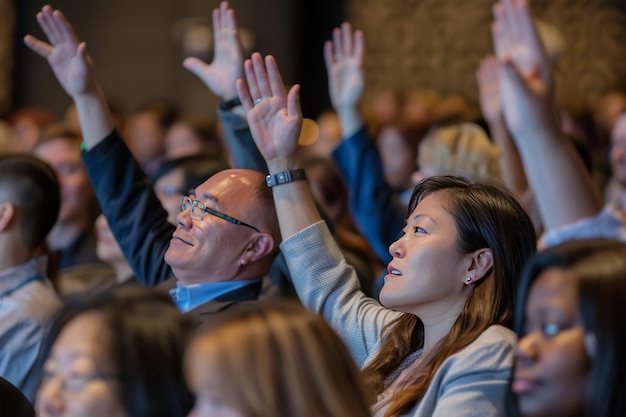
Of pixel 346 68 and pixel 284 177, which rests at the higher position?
pixel 346 68

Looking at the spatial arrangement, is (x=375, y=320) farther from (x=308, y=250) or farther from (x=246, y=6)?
(x=246, y=6)

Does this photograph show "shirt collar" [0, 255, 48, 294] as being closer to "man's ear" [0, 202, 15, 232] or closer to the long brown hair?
"man's ear" [0, 202, 15, 232]

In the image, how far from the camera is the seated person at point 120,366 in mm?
1550

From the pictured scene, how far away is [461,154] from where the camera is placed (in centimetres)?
359

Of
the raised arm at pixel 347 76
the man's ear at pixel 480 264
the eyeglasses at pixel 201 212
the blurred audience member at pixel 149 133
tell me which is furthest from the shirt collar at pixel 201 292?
the blurred audience member at pixel 149 133

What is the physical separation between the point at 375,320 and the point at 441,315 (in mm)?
241

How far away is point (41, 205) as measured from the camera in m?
2.85

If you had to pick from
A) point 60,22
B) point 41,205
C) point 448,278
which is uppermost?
point 60,22

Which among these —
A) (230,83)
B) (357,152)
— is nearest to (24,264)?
(230,83)

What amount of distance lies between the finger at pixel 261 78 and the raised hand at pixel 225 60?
49cm

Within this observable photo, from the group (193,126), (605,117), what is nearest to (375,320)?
(193,126)

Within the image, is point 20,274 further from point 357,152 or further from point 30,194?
point 357,152

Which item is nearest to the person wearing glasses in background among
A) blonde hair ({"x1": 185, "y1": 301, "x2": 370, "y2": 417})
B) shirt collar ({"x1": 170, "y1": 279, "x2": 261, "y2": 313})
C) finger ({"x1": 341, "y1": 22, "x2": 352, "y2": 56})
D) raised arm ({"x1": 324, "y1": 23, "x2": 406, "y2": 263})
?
shirt collar ({"x1": 170, "y1": 279, "x2": 261, "y2": 313})

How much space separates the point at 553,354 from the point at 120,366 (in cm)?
62
